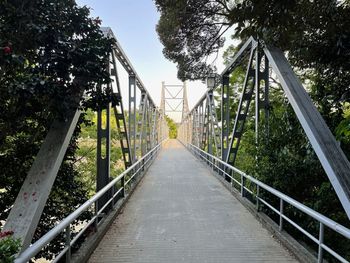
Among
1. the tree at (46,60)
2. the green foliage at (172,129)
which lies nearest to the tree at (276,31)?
the tree at (46,60)

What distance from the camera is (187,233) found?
532cm

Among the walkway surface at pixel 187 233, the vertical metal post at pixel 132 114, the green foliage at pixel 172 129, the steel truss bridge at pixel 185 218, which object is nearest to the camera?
the steel truss bridge at pixel 185 218

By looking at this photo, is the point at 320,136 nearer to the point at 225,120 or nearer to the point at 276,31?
the point at 276,31

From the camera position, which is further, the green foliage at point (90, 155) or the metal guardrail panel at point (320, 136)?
the green foliage at point (90, 155)

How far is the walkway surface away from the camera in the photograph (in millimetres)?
4348

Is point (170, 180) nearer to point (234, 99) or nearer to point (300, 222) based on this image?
point (300, 222)

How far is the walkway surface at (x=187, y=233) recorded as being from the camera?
171 inches

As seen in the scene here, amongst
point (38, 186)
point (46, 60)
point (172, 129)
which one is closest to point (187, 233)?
point (38, 186)

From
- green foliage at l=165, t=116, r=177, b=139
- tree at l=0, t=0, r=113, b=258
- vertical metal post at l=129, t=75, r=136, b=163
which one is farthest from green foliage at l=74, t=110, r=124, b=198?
green foliage at l=165, t=116, r=177, b=139

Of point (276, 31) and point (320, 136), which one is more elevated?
point (276, 31)

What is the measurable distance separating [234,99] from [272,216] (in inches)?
509

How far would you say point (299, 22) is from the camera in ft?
14.8

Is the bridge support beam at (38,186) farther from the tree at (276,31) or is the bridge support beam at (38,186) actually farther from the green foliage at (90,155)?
the green foliage at (90,155)

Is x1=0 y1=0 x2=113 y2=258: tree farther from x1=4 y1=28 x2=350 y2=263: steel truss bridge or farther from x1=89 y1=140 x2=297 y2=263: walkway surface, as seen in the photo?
x1=89 y1=140 x2=297 y2=263: walkway surface
